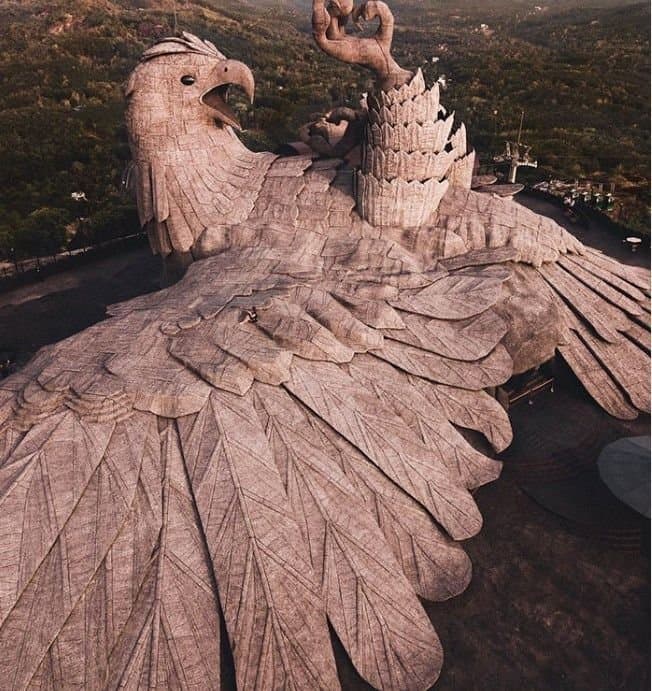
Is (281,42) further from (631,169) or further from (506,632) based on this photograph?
(506,632)

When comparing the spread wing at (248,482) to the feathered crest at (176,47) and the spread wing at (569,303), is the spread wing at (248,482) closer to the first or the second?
the spread wing at (569,303)

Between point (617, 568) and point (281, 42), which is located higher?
point (281, 42)

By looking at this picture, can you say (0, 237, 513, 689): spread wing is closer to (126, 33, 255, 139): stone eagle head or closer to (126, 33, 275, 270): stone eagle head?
(126, 33, 275, 270): stone eagle head

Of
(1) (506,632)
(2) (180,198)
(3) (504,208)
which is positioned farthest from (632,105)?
(1) (506,632)

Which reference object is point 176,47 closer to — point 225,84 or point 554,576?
point 225,84

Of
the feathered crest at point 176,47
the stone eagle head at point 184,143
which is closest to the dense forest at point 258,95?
the stone eagle head at point 184,143

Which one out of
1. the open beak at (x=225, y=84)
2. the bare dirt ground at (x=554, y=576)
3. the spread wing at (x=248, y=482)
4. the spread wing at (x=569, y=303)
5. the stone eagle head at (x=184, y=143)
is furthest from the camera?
the open beak at (x=225, y=84)
